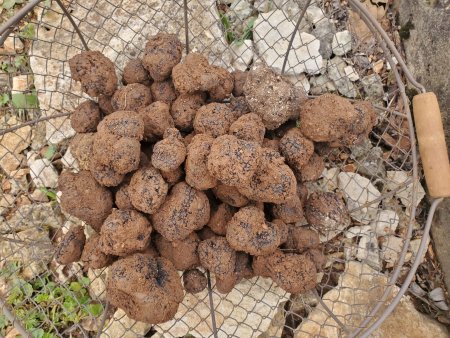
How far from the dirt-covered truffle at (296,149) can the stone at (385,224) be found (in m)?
0.50

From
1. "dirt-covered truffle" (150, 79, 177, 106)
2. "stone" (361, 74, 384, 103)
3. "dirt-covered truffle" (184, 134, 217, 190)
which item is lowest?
"stone" (361, 74, 384, 103)

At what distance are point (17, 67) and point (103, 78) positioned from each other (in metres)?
0.63

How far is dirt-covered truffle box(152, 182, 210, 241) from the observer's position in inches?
43.6

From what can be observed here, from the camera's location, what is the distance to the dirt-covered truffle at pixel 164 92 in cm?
128

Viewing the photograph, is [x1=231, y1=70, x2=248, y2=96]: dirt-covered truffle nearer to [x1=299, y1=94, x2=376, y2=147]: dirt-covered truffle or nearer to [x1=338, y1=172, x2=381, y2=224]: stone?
[x1=299, y1=94, x2=376, y2=147]: dirt-covered truffle

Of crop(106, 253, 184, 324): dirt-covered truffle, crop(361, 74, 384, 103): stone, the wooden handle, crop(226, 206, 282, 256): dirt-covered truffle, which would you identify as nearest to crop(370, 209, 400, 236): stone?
the wooden handle

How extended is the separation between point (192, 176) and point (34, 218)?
783 millimetres

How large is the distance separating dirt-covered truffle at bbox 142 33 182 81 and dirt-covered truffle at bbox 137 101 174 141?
0.10 metres

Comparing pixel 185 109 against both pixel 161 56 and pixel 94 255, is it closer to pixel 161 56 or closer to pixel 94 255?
pixel 161 56

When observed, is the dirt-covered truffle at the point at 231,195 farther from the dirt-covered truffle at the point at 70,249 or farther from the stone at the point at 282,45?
the stone at the point at 282,45

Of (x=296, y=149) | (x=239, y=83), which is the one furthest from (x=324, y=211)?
(x=239, y=83)

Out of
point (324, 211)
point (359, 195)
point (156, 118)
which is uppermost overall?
point (156, 118)

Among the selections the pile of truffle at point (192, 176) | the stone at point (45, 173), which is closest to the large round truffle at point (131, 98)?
the pile of truffle at point (192, 176)

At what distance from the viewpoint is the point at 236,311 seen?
1472 millimetres
